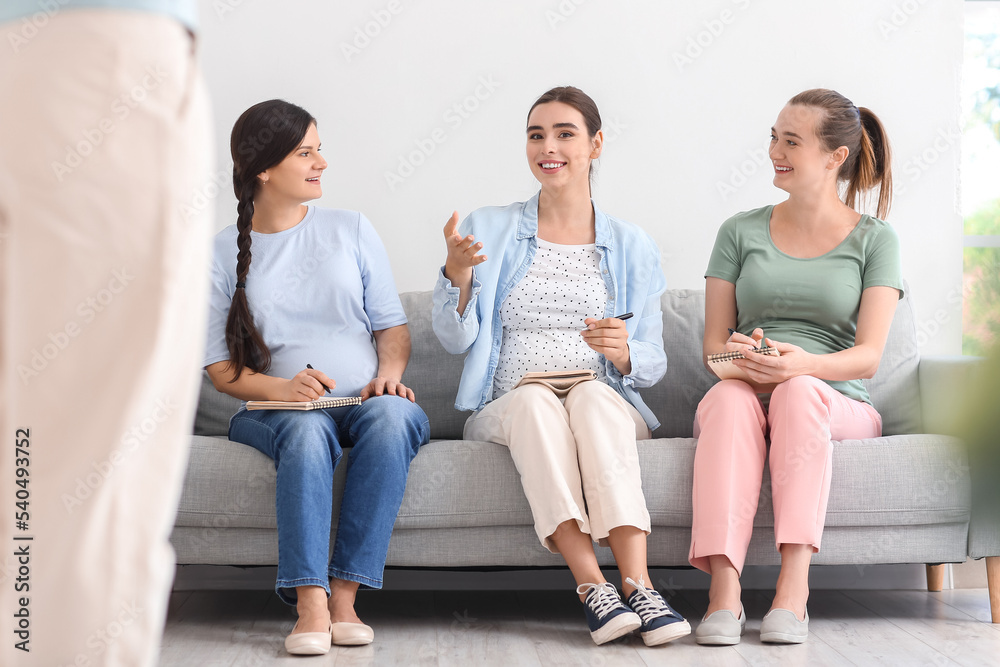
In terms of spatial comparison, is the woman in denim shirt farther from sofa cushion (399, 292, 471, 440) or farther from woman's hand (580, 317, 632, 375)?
sofa cushion (399, 292, 471, 440)

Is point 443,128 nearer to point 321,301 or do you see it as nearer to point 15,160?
point 321,301

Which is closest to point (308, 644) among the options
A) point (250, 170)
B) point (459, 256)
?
point (459, 256)

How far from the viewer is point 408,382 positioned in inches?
94.9

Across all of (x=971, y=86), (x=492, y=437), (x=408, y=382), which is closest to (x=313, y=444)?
(x=492, y=437)

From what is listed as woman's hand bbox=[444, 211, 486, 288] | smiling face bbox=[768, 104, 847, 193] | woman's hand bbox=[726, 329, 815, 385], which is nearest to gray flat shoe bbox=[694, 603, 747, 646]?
woman's hand bbox=[726, 329, 815, 385]

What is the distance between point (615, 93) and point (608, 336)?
1.10 metres

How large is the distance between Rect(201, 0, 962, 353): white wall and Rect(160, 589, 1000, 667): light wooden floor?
3.23 ft

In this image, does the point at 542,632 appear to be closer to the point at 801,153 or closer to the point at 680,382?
the point at 680,382

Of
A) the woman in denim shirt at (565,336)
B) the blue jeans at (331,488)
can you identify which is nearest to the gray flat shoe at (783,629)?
the woman in denim shirt at (565,336)

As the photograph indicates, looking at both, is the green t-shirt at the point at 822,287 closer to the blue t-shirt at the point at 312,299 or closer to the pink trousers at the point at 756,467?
the pink trousers at the point at 756,467

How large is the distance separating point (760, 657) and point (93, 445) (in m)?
1.30

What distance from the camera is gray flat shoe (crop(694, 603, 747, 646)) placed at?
1.66m

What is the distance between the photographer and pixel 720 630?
167 cm

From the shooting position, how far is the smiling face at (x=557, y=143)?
2146mm
